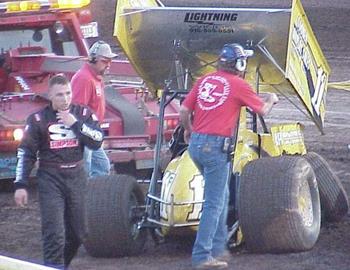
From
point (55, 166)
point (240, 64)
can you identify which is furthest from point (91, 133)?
point (240, 64)

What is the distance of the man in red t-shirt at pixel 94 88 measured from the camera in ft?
35.9

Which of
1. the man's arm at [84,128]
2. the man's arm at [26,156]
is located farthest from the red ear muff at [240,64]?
the man's arm at [26,156]

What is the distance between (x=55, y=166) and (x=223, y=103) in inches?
55.8

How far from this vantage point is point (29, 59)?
13.6m

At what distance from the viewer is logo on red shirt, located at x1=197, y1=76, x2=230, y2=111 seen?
9133 millimetres

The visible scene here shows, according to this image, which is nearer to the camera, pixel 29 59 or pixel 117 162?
pixel 117 162

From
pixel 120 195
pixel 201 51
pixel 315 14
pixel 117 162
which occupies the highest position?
pixel 201 51

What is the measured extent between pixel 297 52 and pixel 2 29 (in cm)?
511

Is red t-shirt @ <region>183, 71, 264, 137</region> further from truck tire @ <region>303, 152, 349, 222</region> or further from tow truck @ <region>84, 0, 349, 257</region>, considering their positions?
truck tire @ <region>303, 152, 349, 222</region>

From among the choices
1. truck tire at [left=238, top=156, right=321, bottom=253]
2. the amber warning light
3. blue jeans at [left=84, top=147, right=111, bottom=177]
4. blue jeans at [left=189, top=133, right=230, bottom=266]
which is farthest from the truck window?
blue jeans at [left=189, top=133, right=230, bottom=266]

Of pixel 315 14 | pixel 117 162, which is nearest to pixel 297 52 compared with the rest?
pixel 117 162

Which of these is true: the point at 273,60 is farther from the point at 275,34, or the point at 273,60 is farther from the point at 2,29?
the point at 2,29

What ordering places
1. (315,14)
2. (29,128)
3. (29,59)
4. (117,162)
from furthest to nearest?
(315,14) → (29,59) → (117,162) → (29,128)

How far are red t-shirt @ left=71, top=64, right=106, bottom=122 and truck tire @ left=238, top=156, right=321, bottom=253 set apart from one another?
6.19 feet
